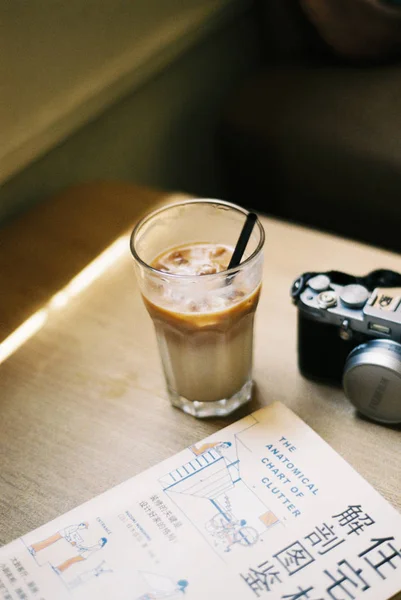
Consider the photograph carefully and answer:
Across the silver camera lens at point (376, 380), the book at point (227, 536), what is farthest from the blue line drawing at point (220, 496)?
the silver camera lens at point (376, 380)

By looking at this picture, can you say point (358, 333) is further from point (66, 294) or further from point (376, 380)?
point (66, 294)

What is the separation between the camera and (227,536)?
20.1 inches

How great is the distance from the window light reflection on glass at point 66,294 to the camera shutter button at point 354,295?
0.34 metres

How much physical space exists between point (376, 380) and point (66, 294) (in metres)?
0.39

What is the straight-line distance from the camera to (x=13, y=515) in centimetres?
54

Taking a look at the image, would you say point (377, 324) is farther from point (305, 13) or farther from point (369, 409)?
point (305, 13)

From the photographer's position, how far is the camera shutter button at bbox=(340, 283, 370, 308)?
57 centimetres

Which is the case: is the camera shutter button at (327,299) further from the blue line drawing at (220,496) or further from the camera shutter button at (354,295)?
the blue line drawing at (220,496)

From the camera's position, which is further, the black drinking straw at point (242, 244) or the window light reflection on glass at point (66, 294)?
the window light reflection on glass at point (66, 294)

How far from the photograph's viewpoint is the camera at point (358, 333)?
55 cm

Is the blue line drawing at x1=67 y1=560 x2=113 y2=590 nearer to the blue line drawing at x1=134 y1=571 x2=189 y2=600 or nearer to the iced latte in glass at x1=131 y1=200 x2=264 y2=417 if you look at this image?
the blue line drawing at x1=134 y1=571 x2=189 y2=600

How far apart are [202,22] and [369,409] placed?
893mm

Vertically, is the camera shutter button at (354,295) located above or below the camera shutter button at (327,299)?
above

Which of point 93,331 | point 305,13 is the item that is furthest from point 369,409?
point 305,13
